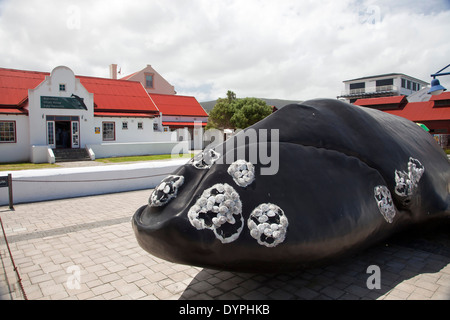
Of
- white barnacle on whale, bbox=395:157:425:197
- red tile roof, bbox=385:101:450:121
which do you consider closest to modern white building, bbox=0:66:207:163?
white barnacle on whale, bbox=395:157:425:197

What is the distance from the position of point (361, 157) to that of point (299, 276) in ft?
5.91

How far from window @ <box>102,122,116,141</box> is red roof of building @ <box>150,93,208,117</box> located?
27.7 ft

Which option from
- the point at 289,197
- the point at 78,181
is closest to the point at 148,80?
the point at 78,181

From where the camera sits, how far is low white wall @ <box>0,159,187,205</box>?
9055 mm

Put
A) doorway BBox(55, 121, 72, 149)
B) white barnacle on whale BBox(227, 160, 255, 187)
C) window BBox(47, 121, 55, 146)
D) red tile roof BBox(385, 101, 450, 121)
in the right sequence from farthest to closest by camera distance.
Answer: red tile roof BBox(385, 101, 450, 121) < doorway BBox(55, 121, 72, 149) < window BBox(47, 121, 55, 146) < white barnacle on whale BBox(227, 160, 255, 187)

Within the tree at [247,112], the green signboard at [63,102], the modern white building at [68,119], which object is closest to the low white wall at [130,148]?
the modern white building at [68,119]

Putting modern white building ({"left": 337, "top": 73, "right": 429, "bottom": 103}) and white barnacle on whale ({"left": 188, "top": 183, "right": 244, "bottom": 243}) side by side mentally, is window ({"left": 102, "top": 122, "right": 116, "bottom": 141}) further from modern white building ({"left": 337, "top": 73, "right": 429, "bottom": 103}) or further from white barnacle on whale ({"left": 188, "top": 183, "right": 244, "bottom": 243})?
modern white building ({"left": 337, "top": 73, "right": 429, "bottom": 103})

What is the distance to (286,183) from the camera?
3.54 metres

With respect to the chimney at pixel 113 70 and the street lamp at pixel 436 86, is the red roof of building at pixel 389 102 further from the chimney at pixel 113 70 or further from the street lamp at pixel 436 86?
the chimney at pixel 113 70

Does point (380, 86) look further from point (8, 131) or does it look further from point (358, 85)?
point (8, 131)

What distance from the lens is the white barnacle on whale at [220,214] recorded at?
3133 mm

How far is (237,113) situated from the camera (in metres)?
38.3

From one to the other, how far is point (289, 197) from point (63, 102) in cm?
2222

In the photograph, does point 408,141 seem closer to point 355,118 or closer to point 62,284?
point 355,118
